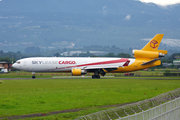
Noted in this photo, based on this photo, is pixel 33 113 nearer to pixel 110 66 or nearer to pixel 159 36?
pixel 110 66

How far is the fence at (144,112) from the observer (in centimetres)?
1289

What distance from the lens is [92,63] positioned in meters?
61.6

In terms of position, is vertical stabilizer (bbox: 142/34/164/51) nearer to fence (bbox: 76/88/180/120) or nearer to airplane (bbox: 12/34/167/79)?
airplane (bbox: 12/34/167/79)

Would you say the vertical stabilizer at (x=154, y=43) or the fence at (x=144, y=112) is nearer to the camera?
the fence at (x=144, y=112)

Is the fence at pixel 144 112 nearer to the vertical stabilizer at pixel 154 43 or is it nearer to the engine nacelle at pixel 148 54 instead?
the engine nacelle at pixel 148 54

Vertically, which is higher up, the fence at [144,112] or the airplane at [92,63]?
the airplane at [92,63]

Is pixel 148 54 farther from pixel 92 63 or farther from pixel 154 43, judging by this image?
pixel 92 63

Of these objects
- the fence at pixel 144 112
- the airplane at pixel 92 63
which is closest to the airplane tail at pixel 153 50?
the airplane at pixel 92 63

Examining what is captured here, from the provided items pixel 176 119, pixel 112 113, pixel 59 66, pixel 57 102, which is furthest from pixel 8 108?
pixel 59 66

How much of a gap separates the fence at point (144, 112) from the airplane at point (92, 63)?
40.7 m

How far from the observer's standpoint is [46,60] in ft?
197

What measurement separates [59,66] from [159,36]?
22.9m

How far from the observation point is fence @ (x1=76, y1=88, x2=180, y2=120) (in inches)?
507

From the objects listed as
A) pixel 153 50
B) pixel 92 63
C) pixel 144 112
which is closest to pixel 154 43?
pixel 153 50
